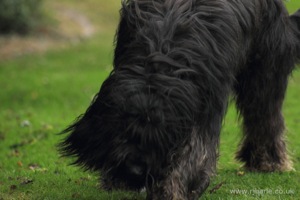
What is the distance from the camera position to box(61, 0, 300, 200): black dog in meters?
4.60

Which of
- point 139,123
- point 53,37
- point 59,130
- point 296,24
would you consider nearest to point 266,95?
point 296,24

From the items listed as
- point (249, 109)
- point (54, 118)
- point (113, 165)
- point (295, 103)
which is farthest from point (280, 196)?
point (295, 103)

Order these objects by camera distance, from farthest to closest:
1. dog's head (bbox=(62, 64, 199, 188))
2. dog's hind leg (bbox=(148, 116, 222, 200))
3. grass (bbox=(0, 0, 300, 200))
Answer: grass (bbox=(0, 0, 300, 200))
dog's hind leg (bbox=(148, 116, 222, 200))
dog's head (bbox=(62, 64, 199, 188))

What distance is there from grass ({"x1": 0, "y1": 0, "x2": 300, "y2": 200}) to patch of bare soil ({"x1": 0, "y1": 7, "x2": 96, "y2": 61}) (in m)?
0.51

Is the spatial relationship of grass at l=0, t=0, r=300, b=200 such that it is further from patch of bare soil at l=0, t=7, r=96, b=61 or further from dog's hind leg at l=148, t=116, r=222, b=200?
dog's hind leg at l=148, t=116, r=222, b=200

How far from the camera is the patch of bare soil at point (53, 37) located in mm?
19688

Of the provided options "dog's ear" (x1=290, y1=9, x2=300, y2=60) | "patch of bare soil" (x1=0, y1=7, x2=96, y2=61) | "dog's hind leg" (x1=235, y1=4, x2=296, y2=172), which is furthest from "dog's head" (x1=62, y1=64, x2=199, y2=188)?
"patch of bare soil" (x1=0, y1=7, x2=96, y2=61)

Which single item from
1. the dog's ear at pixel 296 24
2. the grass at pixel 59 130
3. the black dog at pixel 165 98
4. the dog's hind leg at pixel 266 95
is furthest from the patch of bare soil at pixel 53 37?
the black dog at pixel 165 98

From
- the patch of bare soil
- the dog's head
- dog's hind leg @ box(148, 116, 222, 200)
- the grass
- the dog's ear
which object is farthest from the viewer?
the patch of bare soil

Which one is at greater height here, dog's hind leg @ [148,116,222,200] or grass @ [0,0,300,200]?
dog's hind leg @ [148,116,222,200]

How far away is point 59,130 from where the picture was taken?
10.6 m

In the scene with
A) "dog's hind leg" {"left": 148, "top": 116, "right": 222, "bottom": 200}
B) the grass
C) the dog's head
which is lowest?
the grass

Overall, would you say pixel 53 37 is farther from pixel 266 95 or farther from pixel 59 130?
pixel 266 95

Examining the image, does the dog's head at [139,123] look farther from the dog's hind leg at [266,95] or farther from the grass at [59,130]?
the dog's hind leg at [266,95]
